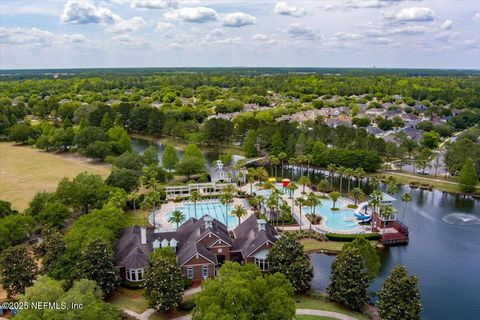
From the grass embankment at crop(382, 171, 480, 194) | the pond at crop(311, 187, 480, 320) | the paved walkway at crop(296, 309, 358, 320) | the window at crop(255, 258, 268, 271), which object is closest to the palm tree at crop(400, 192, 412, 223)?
the pond at crop(311, 187, 480, 320)

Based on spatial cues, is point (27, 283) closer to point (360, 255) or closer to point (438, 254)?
point (360, 255)

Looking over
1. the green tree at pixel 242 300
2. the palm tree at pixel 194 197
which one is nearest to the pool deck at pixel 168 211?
the palm tree at pixel 194 197

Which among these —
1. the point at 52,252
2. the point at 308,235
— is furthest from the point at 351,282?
the point at 52,252

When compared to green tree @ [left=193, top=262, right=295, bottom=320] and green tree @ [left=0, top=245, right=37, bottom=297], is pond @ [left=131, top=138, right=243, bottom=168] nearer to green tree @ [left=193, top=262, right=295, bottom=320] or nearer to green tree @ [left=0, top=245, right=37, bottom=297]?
green tree @ [left=0, top=245, right=37, bottom=297]

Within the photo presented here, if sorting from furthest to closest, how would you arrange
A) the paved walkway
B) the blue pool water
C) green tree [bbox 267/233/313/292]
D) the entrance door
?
the blue pool water → the entrance door → green tree [bbox 267/233/313/292] → the paved walkway

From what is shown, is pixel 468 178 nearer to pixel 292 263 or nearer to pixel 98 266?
Result: pixel 292 263

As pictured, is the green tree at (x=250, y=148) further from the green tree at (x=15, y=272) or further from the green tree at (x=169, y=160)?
the green tree at (x=15, y=272)
